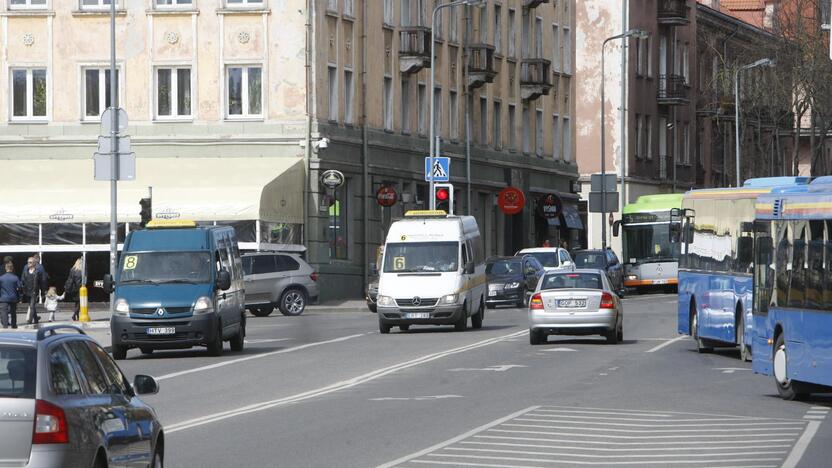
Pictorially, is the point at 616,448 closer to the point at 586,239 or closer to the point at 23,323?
the point at 23,323

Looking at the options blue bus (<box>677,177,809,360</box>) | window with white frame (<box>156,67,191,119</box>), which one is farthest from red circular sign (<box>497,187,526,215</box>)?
blue bus (<box>677,177,809,360</box>)

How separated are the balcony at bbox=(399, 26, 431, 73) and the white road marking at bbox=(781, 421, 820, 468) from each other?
4374 cm

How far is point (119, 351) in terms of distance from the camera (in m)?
32.4

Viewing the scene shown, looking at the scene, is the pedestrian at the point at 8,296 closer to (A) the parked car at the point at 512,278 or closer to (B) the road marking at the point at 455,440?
(A) the parked car at the point at 512,278

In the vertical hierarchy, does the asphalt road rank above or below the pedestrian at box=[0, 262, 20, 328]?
below

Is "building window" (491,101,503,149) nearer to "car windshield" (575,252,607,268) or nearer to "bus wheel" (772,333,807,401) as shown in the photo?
"car windshield" (575,252,607,268)

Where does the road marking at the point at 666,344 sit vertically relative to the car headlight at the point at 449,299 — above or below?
below

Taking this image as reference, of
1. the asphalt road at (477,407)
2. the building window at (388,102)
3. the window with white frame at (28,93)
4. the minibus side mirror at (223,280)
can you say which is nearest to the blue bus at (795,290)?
the asphalt road at (477,407)

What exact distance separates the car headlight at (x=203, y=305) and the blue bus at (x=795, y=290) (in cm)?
1051

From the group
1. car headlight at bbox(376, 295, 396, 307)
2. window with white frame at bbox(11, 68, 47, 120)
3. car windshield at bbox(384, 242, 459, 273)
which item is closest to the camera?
car headlight at bbox(376, 295, 396, 307)

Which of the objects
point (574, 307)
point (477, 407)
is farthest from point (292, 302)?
point (477, 407)

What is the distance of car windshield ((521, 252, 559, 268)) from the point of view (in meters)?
59.8

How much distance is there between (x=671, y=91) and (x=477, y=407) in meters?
73.8

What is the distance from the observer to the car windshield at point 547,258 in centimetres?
5984
